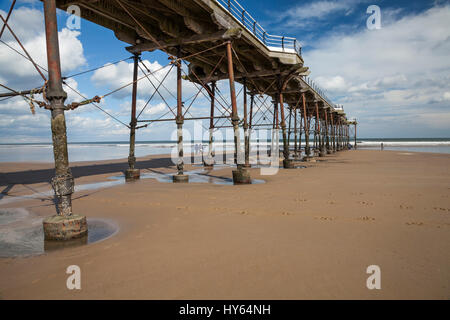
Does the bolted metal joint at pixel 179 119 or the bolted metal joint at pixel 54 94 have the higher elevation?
the bolted metal joint at pixel 179 119

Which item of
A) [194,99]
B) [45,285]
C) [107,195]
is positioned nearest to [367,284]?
[45,285]

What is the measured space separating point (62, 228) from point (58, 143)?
1.49 metres

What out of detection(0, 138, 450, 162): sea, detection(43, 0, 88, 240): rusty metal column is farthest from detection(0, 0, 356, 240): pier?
detection(0, 138, 450, 162): sea

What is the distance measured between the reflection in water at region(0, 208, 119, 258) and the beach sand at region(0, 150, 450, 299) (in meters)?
0.25

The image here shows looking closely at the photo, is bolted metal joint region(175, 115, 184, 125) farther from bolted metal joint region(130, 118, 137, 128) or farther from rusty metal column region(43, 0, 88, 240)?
rusty metal column region(43, 0, 88, 240)

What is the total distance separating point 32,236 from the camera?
15.3 feet

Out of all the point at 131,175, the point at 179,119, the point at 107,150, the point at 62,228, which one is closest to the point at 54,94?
the point at 62,228

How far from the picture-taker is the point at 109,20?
10508mm

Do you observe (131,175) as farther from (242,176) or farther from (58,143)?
(58,143)

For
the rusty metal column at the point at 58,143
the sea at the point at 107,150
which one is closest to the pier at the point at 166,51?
the rusty metal column at the point at 58,143

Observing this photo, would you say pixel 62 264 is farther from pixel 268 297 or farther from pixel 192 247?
pixel 268 297

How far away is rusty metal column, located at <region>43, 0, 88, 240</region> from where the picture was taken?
4438 mm

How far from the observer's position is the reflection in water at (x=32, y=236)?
4012 mm

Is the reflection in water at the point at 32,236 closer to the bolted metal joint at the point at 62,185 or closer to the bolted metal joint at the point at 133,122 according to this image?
the bolted metal joint at the point at 62,185
